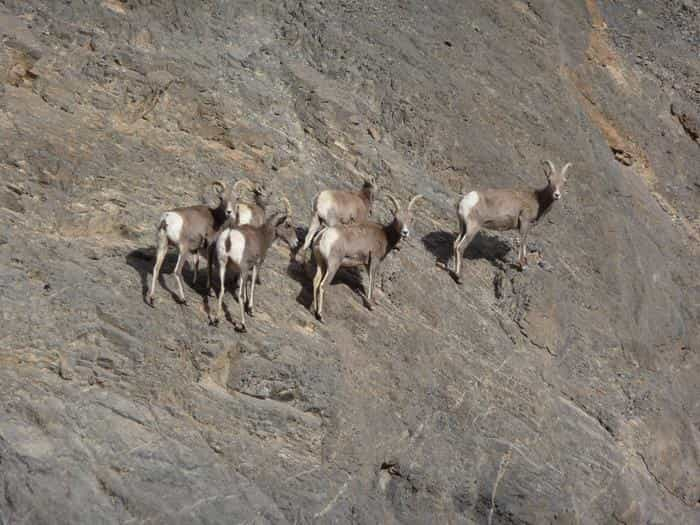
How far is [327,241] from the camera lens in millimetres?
13414

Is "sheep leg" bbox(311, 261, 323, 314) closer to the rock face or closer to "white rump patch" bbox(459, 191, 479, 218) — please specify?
the rock face

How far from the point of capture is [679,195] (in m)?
21.2

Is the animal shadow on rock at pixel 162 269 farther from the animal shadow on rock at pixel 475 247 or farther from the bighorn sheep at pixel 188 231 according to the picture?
the animal shadow on rock at pixel 475 247

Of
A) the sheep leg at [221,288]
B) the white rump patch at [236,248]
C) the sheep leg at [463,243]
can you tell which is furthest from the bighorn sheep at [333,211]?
the sheep leg at [221,288]

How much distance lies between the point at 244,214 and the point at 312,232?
108 cm

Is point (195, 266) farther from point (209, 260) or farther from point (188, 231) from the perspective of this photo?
point (188, 231)

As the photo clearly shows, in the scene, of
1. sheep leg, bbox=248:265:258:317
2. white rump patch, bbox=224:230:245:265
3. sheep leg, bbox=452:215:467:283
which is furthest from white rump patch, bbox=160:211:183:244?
sheep leg, bbox=452:215:467:283

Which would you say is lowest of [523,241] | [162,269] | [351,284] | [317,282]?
[162,269]

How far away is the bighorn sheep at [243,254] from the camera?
1210 centimetres

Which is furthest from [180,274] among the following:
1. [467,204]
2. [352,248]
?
[467,204]

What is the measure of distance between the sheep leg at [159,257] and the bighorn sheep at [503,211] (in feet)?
17.5

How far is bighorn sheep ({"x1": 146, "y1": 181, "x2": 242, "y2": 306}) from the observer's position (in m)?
12.1

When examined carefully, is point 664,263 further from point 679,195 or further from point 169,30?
point 169,30

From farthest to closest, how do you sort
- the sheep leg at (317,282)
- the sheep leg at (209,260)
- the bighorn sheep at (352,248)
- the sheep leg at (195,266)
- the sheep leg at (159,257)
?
the bighorn sheep at (352,248) → the sheep leg at (317,282) → the sheep leg at (195,266) → the sheep leg at (209,260) → the sheep leg at (159,257)
